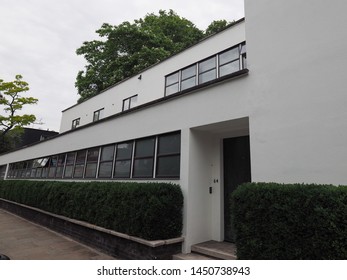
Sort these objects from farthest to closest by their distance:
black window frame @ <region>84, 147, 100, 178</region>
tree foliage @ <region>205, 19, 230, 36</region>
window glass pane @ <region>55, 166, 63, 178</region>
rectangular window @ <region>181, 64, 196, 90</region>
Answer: tree foliage @ <region>205, 19, 230, 36</region> → window glass pane @ <region>55, 166, 63, 178</region> → rectangular window @ <region>181, 64, 196, 90</region> → black window frame @ <region>84, 147, 100, 178</region>

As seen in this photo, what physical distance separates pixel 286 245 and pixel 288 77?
3160 mm

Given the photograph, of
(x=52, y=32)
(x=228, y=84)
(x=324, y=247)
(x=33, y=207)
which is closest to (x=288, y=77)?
(x=228, y=84)

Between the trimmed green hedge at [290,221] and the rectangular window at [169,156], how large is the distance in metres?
2.56

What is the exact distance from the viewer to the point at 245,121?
207 inches

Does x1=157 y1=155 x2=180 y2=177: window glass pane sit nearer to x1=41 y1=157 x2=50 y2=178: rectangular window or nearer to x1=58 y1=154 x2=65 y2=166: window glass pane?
x1=58 y1=154 x2=65 y2=166: window glass pane

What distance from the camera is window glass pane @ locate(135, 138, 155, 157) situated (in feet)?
23.5

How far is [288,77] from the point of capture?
178 inches

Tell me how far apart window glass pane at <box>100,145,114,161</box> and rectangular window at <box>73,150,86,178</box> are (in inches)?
64.6

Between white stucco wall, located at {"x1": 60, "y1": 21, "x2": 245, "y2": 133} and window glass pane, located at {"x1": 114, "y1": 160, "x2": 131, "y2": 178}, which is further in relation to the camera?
white stucco wall, located at {"x1": 60, "y1": 21, "x2": 245, "y2": 133}

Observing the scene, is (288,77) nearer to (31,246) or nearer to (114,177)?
(114,177)

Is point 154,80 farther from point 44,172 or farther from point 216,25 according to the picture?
point 216,25

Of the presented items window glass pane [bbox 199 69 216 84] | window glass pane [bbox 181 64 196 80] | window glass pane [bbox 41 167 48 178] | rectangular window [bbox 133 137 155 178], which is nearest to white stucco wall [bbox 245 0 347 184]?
rectangular window [bbox 133 137 155 178]
